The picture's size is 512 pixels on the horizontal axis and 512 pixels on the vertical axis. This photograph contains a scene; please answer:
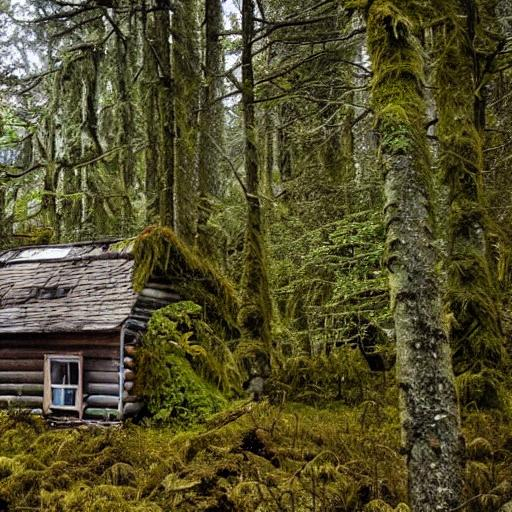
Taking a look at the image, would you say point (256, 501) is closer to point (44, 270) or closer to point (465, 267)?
point (465, 267)

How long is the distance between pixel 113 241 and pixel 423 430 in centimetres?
Answer: 781

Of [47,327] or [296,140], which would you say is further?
[296,140]

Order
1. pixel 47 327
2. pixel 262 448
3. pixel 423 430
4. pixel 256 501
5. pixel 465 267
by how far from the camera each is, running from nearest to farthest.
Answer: pixel 423 430, pixel 256 501, pixel 262 448, pixel 465 267, pixel 47 327

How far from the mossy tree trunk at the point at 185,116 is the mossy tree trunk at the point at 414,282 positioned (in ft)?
20.0

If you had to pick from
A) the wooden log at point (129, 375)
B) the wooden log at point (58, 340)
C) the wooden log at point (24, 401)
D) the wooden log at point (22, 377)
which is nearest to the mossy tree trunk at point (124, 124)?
the wooden log at point (58, 340)

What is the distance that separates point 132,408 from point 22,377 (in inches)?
92.3

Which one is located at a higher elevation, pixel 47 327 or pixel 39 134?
pixel 39 134

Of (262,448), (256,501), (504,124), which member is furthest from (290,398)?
(504,124)

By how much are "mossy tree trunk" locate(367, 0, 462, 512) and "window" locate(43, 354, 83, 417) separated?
6.37 metres

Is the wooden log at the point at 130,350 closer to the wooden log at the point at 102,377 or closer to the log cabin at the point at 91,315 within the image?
the log cabin at the point at 91,315

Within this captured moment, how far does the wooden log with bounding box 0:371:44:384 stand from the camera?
30.5ft

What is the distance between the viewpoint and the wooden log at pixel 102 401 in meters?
8.55

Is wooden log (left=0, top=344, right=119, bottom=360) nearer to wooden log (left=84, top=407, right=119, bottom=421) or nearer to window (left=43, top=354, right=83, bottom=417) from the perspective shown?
window (left=43, top=354, right=83, bottom=417)

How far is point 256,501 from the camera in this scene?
4734mm
